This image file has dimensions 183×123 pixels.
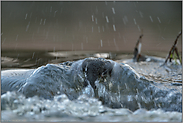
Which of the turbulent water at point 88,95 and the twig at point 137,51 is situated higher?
the twig at point 137,51

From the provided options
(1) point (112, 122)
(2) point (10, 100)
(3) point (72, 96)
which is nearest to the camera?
(1) point (112, 122)

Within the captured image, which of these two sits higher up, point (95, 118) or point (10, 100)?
point (10, 100)

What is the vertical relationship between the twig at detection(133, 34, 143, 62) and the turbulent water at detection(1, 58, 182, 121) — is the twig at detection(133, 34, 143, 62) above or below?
above

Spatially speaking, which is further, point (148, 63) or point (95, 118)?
point (148, 63)

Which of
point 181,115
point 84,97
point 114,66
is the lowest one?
point 181,115

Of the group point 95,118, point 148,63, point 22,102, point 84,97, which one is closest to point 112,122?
point 95,118

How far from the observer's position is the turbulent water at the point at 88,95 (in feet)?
2.99

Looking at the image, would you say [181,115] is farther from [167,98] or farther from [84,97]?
[84,97]

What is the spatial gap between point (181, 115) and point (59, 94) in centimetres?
66

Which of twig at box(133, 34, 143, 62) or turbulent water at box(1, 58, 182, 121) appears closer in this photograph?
turbulent water at box(1, 58, 182, 121)

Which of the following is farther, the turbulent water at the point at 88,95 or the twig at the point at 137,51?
the twig at the point at 137,51

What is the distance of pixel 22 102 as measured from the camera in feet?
3.13

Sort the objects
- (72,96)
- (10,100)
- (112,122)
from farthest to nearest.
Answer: (72,96)
(10,100)
(112,122)

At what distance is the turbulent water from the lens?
0.91 m
